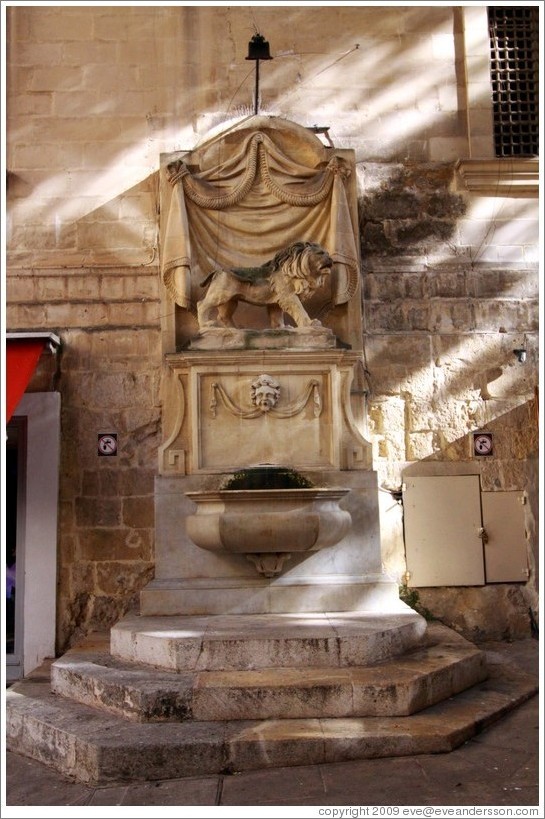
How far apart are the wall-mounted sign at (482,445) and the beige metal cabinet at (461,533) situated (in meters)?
0.20

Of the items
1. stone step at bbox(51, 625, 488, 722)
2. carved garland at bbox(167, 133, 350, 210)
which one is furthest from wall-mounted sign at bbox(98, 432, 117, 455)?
stone step at bbox(51, 625, 488, 722)

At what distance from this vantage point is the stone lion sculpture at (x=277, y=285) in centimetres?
552

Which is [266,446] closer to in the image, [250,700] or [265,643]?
[265,643]

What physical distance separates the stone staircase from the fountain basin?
50 centimetres

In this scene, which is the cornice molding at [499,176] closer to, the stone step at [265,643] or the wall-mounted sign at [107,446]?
the wall-mounted sign at [107,446]

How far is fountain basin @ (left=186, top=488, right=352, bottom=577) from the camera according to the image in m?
4.85

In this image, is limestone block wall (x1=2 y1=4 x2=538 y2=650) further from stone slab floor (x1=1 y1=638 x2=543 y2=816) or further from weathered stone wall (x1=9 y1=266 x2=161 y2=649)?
stone slab floor (x1=1 y1=638 x2=543 y2=816)

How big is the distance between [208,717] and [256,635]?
0.56m

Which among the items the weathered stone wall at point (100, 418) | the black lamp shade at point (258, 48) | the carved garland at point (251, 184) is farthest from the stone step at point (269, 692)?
the black lamp shade at point (258, 48)

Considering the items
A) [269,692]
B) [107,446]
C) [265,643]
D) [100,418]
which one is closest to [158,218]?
[100,418]

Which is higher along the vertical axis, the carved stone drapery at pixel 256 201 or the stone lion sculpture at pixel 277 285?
the carved stone drapery at pixel 256 201

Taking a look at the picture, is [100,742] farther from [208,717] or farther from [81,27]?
[81,27]

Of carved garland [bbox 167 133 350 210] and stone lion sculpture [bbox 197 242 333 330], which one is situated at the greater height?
carved garland [bbox 167 133 350 210]

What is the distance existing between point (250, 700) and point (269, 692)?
0.10 meters
